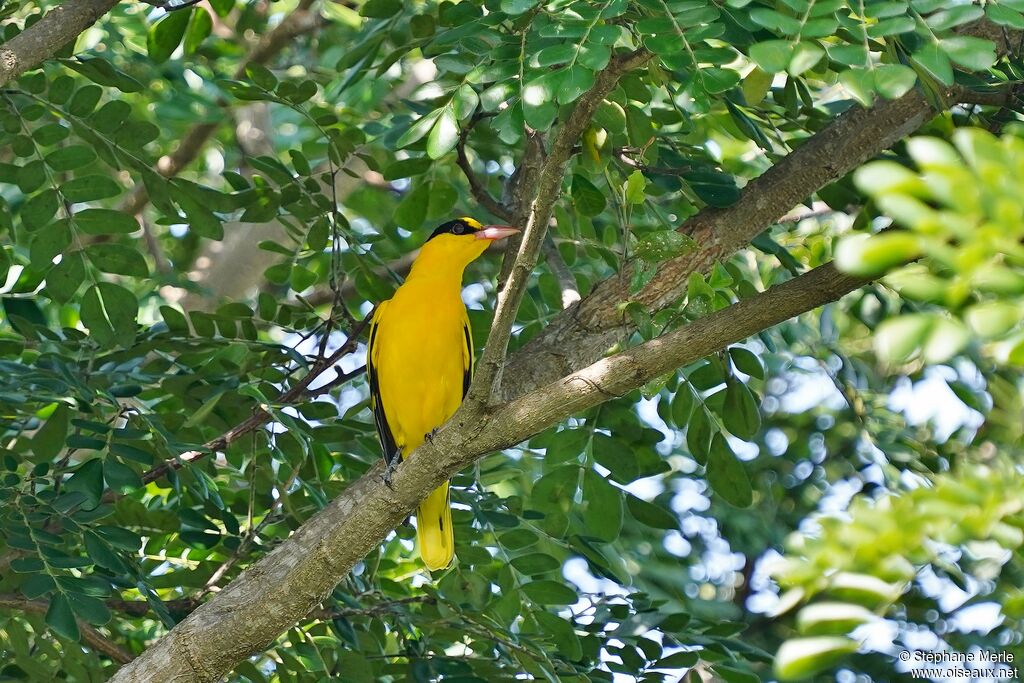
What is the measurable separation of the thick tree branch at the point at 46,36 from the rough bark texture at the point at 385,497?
1443 mm

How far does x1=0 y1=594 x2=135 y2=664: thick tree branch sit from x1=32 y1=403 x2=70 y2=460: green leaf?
1.41 ft

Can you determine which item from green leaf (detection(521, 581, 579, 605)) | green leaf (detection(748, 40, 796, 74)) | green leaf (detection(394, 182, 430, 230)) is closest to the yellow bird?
green leaf (detection(394, 182, 430, 230))

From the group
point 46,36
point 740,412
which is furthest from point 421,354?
point 46,36

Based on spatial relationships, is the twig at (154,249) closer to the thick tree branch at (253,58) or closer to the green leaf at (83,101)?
the thick tree branch at (253,58)

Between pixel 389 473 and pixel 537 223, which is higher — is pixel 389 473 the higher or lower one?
the lower one

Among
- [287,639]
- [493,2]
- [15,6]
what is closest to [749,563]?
[287,639]

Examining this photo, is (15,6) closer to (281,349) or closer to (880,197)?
(281,349)

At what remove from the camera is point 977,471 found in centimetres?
145

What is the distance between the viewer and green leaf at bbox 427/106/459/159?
2.93 meters

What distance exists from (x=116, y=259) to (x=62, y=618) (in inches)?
48.1

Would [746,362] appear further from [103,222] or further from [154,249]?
[154,249]

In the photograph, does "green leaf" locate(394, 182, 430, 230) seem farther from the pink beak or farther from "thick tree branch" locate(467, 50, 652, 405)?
"thick tree branch" locate(467, 50, 652, 405)

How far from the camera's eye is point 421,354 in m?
4.64

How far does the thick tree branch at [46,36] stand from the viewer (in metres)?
2.93
